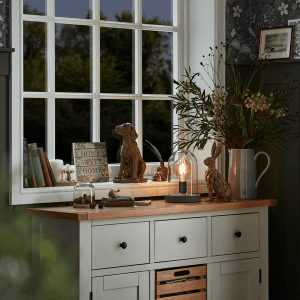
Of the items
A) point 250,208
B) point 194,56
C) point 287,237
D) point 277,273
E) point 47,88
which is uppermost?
point 194,56

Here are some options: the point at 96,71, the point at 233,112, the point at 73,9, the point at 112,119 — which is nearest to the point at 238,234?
the point at 233,112

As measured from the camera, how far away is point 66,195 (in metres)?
3.21

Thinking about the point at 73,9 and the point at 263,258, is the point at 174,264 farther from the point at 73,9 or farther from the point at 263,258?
the point at 73,9

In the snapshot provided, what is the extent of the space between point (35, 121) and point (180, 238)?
120 centimetres

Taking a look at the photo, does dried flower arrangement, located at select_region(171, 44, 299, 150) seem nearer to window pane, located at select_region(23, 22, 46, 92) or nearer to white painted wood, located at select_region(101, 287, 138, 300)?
window pane, located at select_region(23, 22, 46, 92)

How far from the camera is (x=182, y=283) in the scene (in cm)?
307

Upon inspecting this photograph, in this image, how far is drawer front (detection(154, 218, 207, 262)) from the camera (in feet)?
9.85

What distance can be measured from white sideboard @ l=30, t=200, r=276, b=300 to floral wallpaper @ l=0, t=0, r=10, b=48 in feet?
3.18

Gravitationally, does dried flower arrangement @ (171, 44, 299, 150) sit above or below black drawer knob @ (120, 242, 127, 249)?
above

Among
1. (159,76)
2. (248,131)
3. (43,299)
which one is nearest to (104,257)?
(43,299)

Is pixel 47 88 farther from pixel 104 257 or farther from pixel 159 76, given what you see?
pixel 104 257

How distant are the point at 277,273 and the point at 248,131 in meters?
1.18

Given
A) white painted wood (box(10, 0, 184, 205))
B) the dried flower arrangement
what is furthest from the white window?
the dried flower arrangement

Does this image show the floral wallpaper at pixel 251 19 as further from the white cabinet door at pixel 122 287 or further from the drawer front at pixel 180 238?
the white cabinet door at pixel 122 287
